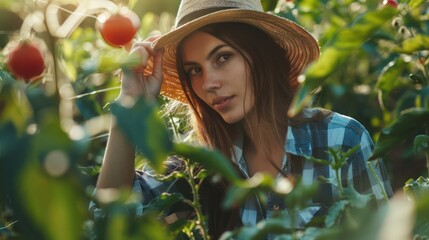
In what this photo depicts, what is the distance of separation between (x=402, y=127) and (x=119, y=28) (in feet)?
3.70

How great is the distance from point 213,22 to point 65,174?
5.63ft

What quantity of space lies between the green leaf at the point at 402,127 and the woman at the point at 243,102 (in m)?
1.08

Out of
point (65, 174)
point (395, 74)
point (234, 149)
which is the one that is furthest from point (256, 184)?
point (234, 149)

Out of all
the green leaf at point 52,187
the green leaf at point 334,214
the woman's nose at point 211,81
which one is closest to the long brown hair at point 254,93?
the woman's nose at point 211,81

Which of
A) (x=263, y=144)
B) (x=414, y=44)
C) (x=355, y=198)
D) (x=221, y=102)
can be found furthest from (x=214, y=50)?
(x=355, y=198)

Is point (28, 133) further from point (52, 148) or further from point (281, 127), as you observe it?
point (281, 127)

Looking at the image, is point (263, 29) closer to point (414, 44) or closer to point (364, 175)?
point (364, 175)

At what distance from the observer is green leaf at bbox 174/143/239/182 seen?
2.49 ft

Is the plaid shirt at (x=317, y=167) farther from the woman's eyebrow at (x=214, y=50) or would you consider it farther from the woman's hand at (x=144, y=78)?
the woman's eyebrow at (x=214, y=50)

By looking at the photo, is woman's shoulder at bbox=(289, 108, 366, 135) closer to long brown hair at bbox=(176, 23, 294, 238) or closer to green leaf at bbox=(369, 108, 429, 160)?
long brown hair at bbox=(176, 23, 294, 238)

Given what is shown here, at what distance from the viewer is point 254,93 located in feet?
7.95

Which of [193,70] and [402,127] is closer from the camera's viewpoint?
[402,127]

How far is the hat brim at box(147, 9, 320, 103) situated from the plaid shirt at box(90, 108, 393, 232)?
0.65ft

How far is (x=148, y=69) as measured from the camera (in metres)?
2.34
